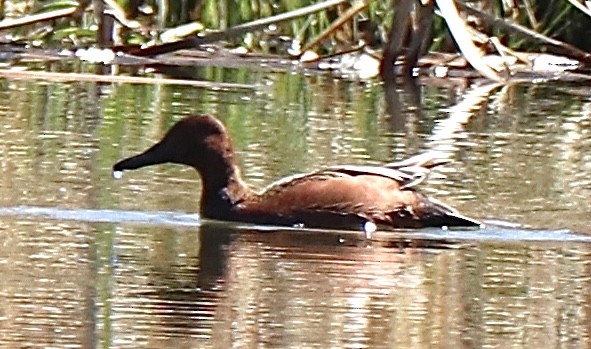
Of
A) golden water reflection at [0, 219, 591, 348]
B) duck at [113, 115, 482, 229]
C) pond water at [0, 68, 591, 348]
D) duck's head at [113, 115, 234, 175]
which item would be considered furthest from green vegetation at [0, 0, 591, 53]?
golden water reflection at [0, 219, 591, 348]

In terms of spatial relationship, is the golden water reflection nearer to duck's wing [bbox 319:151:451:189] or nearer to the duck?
the duck

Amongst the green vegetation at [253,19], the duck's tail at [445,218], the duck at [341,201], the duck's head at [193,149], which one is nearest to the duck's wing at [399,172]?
the duck at [341,201]

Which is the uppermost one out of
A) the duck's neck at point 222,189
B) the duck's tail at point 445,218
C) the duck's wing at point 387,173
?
the duck's wing at point 387,173

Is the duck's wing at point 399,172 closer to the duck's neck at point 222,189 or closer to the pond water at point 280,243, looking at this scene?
the pond water at point 280,243

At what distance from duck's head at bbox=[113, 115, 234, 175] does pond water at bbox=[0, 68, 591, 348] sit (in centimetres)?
17

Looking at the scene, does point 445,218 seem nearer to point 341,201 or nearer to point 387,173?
point 387,173

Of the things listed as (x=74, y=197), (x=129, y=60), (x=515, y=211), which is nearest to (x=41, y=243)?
(x=74, y=197)

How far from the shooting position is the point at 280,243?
27.4 ft

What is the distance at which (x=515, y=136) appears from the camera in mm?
12398

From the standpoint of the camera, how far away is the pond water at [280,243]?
654cm

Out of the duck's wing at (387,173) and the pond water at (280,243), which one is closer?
the pond water at (280,243)

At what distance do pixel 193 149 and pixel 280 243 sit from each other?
1162 millimetres

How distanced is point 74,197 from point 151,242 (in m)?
1.00

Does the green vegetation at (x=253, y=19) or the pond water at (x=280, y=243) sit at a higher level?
the green vegetation at (x=253, y=19)
